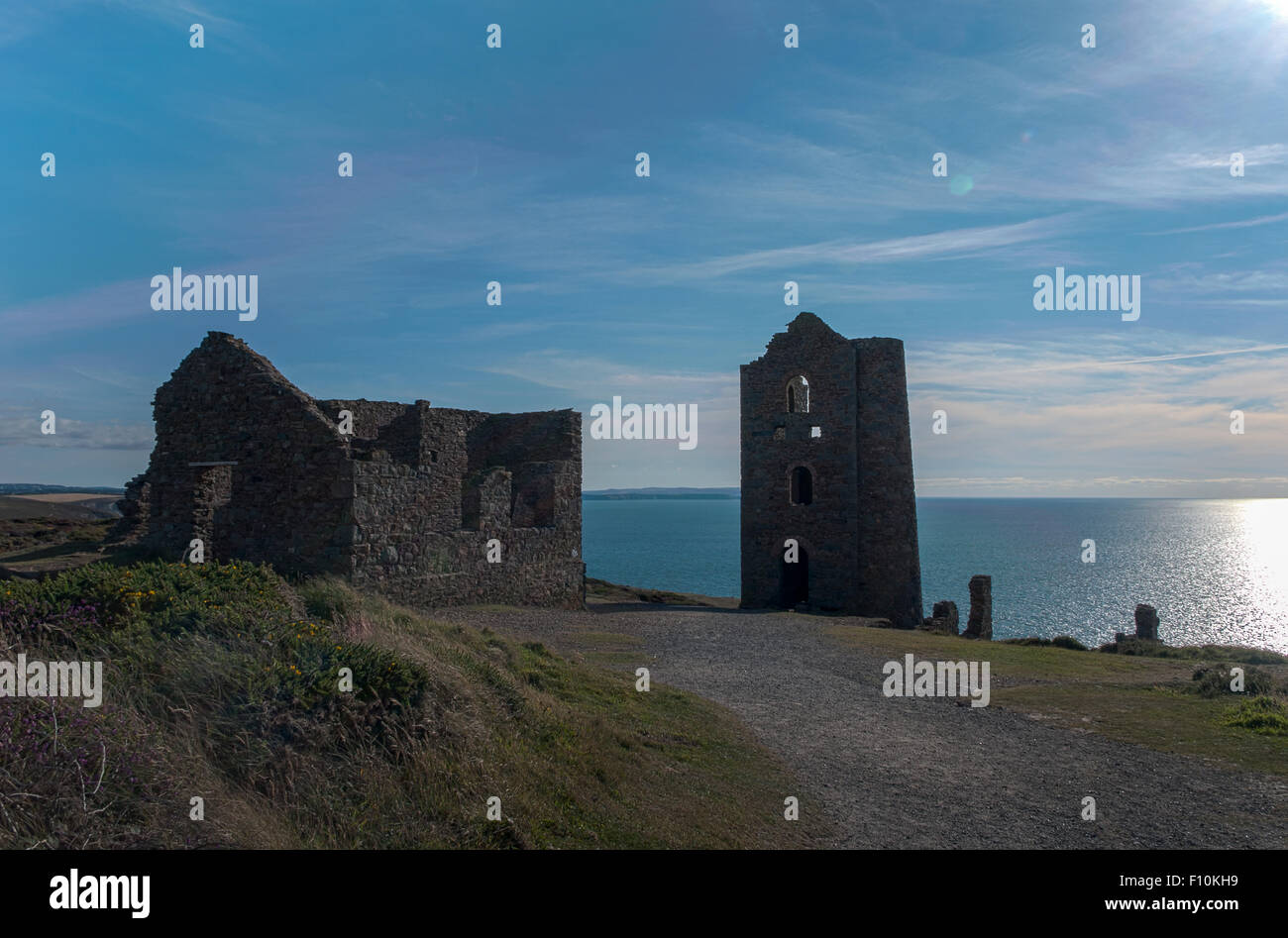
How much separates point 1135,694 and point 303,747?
1315 cm

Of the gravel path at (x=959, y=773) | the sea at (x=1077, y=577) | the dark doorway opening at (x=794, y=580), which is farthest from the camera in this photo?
the sea at (x=1077, y=577)

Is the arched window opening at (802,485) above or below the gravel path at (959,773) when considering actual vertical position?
above

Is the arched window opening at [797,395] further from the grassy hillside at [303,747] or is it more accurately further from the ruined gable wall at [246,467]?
the grassy hillside at [303,747]

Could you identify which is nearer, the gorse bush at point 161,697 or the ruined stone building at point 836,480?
the gorse bush at point 161,697

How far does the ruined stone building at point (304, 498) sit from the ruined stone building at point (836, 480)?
34.8ft

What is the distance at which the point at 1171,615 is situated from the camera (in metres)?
63.1

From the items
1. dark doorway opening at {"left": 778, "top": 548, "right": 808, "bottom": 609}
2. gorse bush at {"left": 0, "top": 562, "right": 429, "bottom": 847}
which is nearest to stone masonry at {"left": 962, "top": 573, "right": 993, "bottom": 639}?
dark doorway opening at {"left": 778, "top": 548, "right": 808, "bottom": 609}

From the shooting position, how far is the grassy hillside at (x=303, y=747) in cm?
487

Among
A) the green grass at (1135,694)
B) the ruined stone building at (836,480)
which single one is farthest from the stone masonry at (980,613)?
the green grass at (1135,694)

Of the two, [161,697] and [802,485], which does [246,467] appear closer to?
[161,697]

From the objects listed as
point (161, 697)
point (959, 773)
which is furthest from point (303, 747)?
point (959, 773)

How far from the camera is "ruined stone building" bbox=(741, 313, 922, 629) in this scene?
92.1 ft

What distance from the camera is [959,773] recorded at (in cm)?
925
